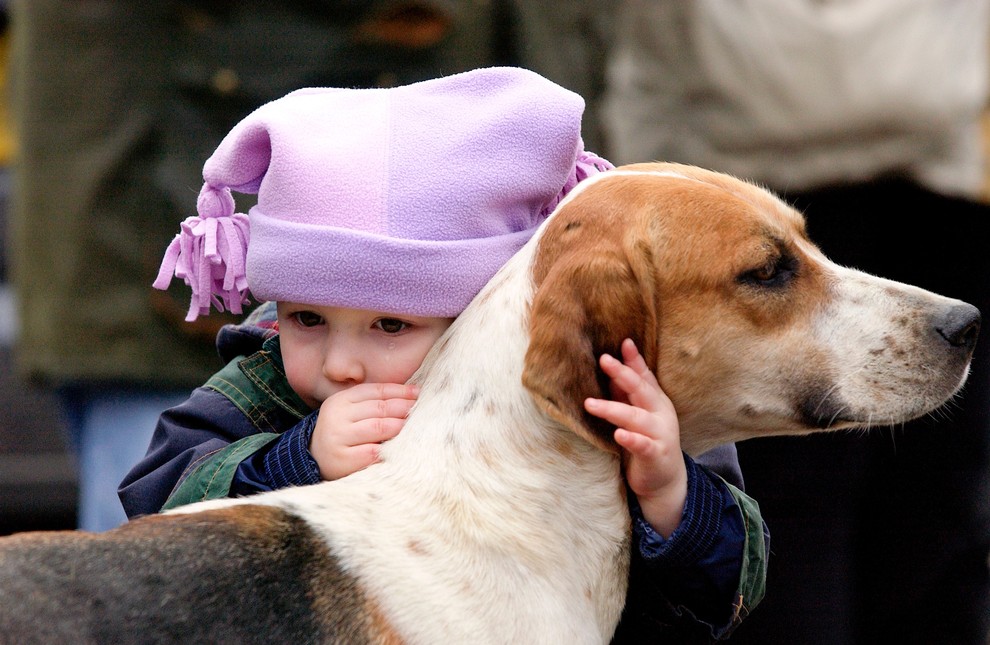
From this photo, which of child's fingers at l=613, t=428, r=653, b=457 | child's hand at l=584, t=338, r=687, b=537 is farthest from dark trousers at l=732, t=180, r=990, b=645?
child's fingers at l=613, t=428, r=653, b=457

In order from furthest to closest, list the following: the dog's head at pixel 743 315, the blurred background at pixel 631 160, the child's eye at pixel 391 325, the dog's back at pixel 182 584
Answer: the blurred background at pixel 631 160, the child's eye at pixel 391 325, the dog's head at pixel 743 315, the dog's back at pixel 182 584

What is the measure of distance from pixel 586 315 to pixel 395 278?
43cm

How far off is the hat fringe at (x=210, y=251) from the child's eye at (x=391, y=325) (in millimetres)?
370

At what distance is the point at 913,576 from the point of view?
16.1ft

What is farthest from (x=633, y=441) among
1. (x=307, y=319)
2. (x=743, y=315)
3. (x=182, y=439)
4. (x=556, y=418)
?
(x=182, y=439)

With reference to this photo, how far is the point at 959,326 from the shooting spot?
2863mm

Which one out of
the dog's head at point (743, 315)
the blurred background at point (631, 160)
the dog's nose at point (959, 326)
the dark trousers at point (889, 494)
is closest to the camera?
the dog's head at point (743, 315)

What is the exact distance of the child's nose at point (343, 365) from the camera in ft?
9.52

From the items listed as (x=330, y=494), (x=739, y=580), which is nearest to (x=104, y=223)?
(x=330, y=494)

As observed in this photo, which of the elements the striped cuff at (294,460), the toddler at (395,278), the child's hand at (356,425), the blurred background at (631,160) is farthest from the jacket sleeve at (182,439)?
the blurred background at (631,160)

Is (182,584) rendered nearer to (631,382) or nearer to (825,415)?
(631,382)

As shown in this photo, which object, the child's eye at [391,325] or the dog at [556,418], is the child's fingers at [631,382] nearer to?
the dog at [556,418]

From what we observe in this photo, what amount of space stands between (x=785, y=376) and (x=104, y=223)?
278 cm

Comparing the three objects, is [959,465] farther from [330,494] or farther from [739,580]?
[330,494]
